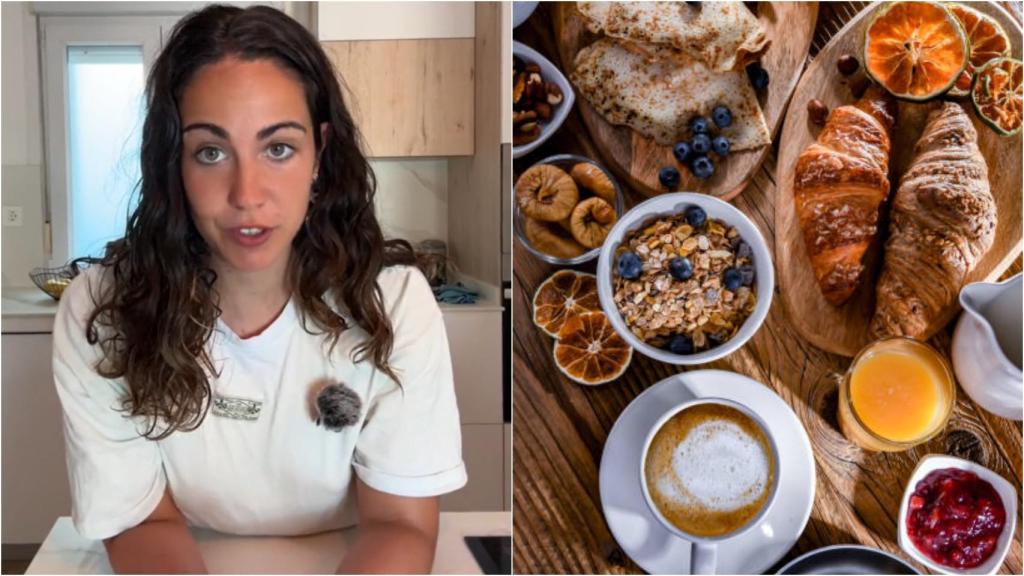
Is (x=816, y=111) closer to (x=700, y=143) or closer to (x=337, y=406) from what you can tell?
(x=700, y=143)

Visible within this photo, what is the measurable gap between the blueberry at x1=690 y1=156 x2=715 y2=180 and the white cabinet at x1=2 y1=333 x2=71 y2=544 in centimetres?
97

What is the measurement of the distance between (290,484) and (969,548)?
1.04 meters

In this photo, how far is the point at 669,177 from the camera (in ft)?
4.19

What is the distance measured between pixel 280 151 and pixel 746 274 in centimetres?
69

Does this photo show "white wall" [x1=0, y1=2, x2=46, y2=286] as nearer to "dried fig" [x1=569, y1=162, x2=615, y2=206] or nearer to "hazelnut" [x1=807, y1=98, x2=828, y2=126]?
"dried fig" [x1=569, y1=162, x2=615, y2=206]

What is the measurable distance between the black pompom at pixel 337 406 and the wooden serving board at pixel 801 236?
0.67 metres

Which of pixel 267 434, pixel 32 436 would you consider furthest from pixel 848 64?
→ pixel 32 436

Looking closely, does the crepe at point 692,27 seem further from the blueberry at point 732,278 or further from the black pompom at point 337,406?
the black pompom at point 337,406

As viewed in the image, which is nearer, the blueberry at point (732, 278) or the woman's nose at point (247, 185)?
the woman's nose at point (247, 185)

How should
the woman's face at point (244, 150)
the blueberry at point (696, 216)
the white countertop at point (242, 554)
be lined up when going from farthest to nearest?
the blueberry at point (696, 216), the white countertop at point (242, 554), the woman's face at point (244, 150)

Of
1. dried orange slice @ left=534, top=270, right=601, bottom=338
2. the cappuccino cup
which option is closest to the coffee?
the cappuccino cup

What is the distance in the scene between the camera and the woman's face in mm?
1051

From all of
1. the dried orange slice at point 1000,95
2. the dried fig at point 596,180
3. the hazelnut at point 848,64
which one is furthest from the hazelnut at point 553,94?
the dried orange slice at point 1000,95

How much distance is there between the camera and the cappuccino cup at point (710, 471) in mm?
1249
